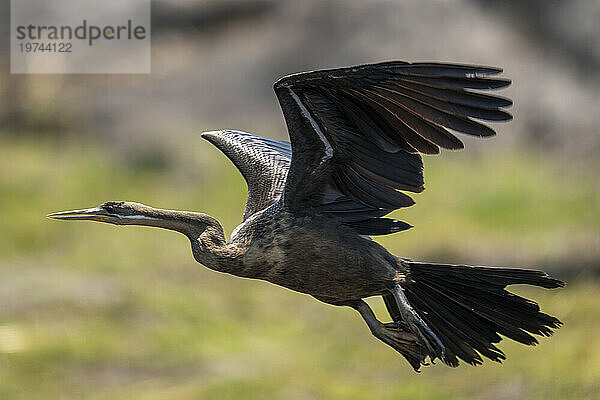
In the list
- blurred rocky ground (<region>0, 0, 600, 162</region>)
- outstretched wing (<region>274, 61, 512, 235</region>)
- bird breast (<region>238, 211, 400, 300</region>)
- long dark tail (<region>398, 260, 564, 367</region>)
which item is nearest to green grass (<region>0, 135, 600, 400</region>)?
blurred rocky ground (<region>0, 0, 600, 162</region>)

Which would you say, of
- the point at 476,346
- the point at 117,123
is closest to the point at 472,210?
the point at 117,123

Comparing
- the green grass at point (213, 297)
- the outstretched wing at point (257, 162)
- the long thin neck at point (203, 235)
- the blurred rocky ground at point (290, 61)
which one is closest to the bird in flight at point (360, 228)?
the long thin neck at point (203, 235)

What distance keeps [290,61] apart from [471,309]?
1314 centimetres

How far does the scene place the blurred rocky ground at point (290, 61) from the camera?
18672 millimetres

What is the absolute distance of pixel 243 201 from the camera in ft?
57.3

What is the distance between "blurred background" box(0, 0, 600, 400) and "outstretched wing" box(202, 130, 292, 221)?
5950 millimetres

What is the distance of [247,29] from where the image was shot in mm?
19969

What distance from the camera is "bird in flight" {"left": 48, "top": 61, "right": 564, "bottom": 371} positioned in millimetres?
5805

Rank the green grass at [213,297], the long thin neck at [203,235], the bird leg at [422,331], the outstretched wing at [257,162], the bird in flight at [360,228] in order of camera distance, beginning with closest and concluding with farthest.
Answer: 1. the bird in flight at [360,228]
2. the long thin neck at [203,235]
3. the bird leg at [422,331]
4. the outstretched wing at [257,162]
5. the green grass at [213,297]

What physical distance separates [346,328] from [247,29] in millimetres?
7209

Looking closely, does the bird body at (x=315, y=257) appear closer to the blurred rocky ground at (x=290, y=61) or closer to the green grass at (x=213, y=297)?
the green grass at (x=213, y=297)

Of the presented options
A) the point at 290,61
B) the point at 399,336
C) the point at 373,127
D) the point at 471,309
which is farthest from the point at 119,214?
the point at 290,61

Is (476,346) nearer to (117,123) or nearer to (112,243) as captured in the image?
(112,243)

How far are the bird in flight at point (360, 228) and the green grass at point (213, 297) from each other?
613cm
